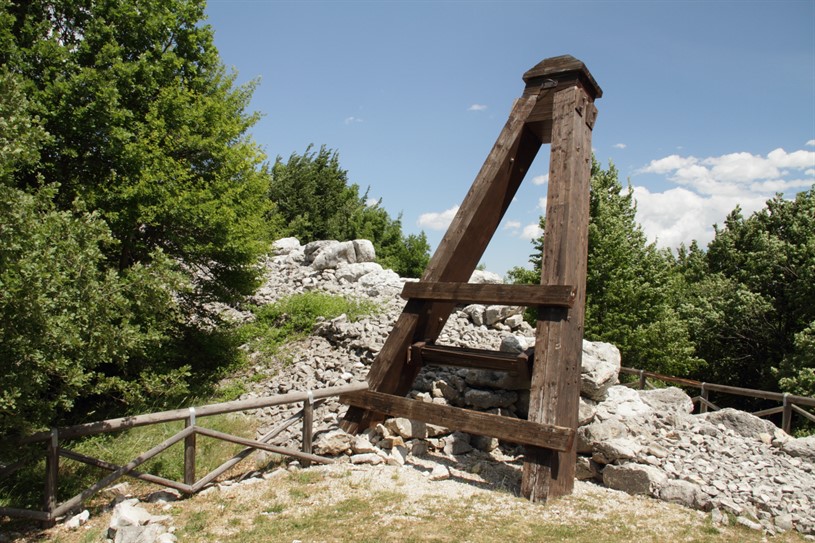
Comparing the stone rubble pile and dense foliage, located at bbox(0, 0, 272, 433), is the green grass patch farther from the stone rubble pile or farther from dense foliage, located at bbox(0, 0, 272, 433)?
dense foliage, located at bbox(0, 0, 272, 433)

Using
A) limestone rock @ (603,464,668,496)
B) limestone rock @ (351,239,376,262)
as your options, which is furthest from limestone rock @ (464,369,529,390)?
limestone rock @ (351,239,376,262)

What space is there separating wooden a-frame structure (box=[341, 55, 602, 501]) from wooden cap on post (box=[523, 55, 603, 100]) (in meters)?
0.01

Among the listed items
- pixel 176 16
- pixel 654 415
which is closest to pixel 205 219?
pixel 176 16

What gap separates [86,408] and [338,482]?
5172 millimetres

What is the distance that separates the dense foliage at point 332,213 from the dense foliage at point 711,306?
8072mm

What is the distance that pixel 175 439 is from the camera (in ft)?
17.8

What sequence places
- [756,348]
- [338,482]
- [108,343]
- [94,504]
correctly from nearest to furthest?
[108,343] < [94,504] < [338,482] < [756,348]

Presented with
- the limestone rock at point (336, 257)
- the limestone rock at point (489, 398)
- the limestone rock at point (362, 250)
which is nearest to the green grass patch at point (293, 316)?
the limestone rock at point (336, 257)

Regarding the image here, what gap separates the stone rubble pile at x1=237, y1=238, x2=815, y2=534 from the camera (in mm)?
5594

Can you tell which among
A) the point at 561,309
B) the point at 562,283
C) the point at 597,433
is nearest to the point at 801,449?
the point at 597,433

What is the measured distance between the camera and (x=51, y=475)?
481 cm

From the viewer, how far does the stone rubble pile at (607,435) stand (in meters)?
5.59

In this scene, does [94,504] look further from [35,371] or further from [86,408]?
[86,408]

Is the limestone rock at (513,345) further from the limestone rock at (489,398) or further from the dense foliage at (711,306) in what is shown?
A: the dense foliage at (711,306)
